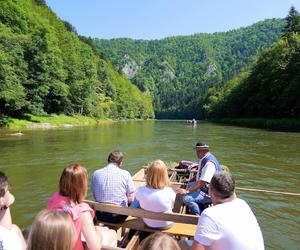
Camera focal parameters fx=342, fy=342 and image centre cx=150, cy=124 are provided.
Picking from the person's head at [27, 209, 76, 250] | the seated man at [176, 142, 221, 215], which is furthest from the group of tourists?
the seated man at [176, 142, 221, 215]

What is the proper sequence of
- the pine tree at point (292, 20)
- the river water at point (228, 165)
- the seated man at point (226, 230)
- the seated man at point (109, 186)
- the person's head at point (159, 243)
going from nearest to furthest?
the person's head at point (159, 243)
the seated man at point (226, 230)
the seated man at point (109, 186)
the river water at point (228, 165)
the pine tree at point (292, 20)

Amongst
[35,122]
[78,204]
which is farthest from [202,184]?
[35,122]

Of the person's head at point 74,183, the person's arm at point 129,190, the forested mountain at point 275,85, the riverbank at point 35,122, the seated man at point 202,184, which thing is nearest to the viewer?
the person's head at point 74,183

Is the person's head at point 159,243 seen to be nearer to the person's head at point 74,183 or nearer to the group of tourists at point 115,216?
the group of tourists at point 115,216

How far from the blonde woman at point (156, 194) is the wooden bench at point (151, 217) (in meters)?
→ 0.16

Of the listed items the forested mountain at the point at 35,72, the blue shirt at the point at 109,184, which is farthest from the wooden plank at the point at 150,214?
the forested mountain at the point at 35,72

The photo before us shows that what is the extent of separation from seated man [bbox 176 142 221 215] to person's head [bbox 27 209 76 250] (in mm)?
5650

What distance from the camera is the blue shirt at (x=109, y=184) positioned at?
704 centimetres

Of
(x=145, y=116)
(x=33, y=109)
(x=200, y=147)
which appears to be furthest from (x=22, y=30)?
(x=145, y=116)

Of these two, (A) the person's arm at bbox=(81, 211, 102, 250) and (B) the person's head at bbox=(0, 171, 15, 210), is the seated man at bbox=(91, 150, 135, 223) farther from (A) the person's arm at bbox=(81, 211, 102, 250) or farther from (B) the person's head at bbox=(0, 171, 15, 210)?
(B) the person's head at bbox=(0, 171, 15, 210)

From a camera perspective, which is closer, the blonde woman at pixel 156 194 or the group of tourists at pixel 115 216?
the group of tourists at pixel 115 216

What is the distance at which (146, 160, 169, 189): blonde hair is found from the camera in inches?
250

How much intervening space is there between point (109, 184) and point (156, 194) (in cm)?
115

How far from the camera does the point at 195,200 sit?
864 centimetres
